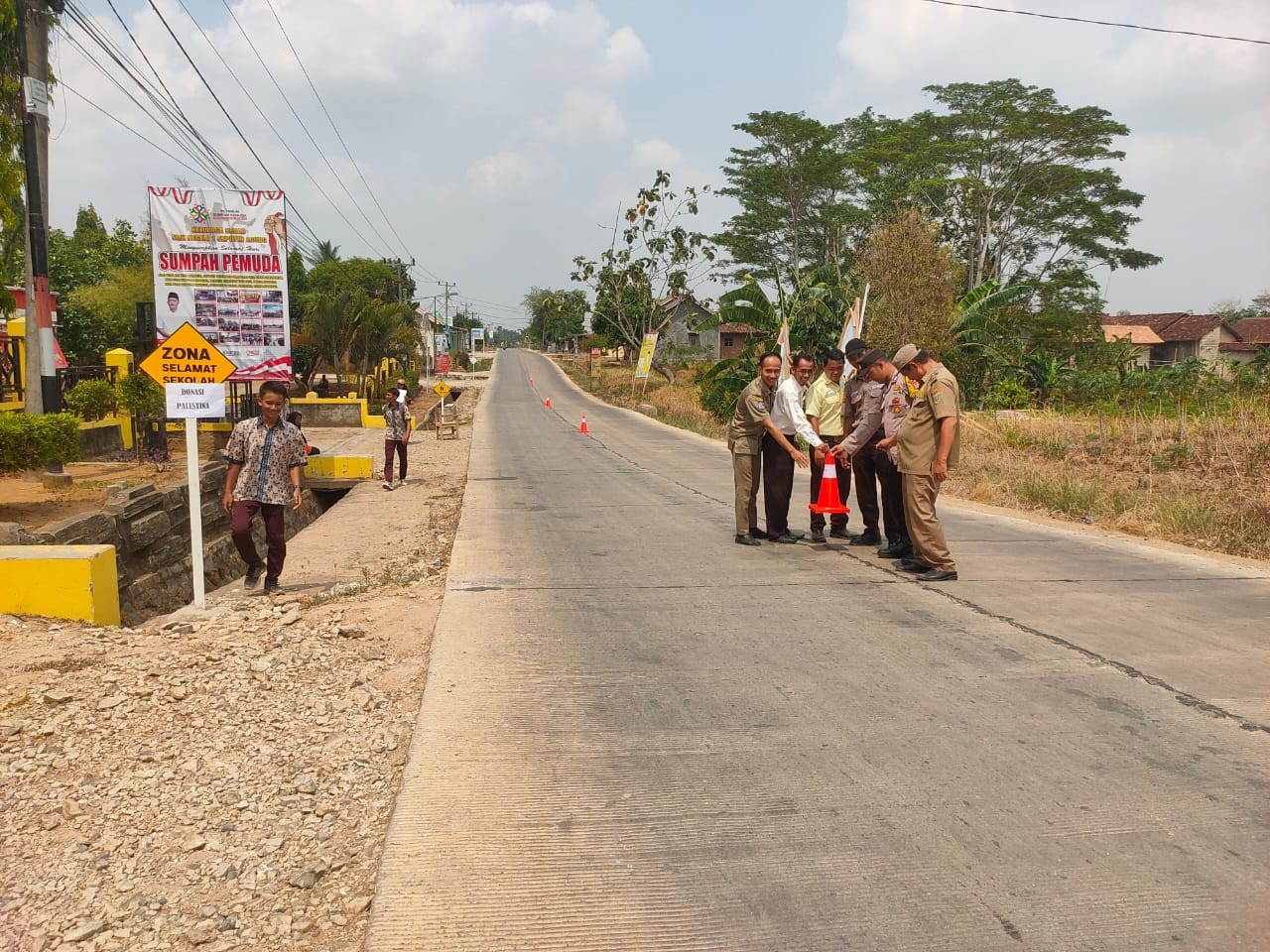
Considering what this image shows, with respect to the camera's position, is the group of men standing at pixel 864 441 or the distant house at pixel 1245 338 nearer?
the group of men standing at pixel 864 441

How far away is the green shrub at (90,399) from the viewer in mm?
16641

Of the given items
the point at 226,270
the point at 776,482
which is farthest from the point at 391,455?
the point at 776,482

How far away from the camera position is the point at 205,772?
13.1ft

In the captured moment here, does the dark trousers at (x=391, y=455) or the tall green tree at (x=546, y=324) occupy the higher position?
the tall green tree at (x=546, y=324)

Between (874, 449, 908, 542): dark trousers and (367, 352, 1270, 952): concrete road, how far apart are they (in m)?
0.73

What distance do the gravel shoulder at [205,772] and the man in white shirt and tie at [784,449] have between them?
135 inches

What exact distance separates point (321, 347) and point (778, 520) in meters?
28.4

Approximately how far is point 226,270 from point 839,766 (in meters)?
15.3

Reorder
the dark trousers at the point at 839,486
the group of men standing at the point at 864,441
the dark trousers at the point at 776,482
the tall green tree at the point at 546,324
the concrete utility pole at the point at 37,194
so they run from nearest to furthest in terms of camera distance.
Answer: the group of men standing at the point at 864,441
the dark trousers at the point at 776,482
the dark trousers at the point at 839,486
the concrete utility pole at the point at 37,194
the tall green tree at the point at 546,324

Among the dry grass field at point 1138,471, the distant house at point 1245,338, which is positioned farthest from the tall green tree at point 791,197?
the dry grass field at point 1138,471

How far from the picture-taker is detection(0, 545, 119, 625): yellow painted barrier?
635cm

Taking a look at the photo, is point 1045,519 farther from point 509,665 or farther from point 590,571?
point 509,665

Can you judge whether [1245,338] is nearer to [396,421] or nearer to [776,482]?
[396,421]

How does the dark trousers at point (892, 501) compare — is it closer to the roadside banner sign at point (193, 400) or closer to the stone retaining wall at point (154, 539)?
the roadside banner sign at point (193, 400)
